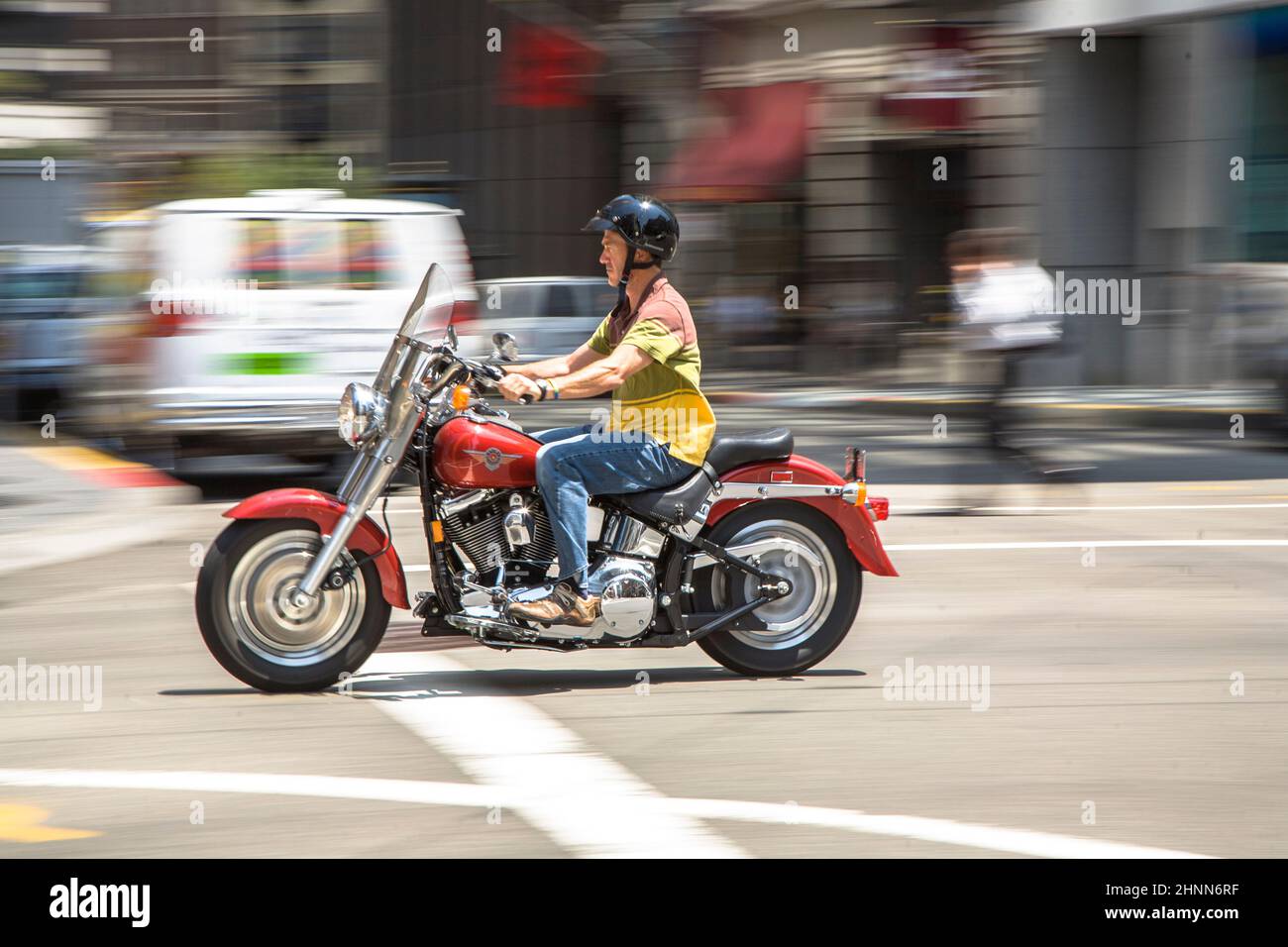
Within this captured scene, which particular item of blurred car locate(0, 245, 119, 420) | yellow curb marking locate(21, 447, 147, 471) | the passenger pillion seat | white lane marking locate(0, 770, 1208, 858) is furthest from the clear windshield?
blurred car locate(0, 245, 119, 420)

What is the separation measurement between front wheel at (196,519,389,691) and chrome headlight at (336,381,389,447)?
1.21 feet

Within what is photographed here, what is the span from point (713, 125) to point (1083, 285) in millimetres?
6285

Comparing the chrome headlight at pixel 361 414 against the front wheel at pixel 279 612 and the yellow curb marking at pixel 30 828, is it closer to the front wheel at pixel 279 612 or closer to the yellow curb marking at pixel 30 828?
the front wheel at pixel 279 612

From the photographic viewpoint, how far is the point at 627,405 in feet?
20.9

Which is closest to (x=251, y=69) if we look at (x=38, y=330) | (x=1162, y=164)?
(x=38, y=330)

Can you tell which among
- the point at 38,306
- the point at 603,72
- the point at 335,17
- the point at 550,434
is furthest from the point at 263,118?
the point at 550,434

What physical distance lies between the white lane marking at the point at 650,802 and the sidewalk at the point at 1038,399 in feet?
38.2

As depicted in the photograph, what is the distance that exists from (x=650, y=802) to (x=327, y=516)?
1801mm

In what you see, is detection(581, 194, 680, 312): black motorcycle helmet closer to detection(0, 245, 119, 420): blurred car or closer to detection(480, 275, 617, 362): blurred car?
detection(0, 245, 119, 420): blurred car

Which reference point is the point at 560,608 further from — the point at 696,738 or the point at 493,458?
the point at 696,738

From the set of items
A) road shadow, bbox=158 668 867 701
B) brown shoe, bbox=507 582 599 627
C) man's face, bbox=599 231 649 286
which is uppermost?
man's face, bbox=599 231 649 286

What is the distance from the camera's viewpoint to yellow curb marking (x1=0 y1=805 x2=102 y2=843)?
4613 mm
